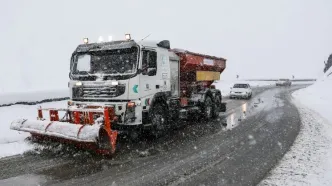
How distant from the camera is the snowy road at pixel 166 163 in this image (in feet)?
20.6

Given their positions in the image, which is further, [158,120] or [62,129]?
[158,120]

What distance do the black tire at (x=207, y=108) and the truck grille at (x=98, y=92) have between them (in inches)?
229

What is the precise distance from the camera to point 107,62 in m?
9.27

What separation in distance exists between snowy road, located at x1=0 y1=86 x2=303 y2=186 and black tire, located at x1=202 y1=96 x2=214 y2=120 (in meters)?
3.16

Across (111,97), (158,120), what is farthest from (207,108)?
(111,97)

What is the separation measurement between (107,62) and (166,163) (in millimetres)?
3646

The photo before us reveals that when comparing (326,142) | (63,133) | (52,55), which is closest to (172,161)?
(63,133)

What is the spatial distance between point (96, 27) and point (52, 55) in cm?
5078

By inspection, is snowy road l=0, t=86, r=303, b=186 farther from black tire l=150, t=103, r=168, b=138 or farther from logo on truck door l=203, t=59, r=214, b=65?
logo on truck door l=203, t=59, r=214, b=65

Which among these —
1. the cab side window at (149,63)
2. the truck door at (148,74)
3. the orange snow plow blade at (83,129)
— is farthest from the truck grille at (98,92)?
the cab side window at (149,63)

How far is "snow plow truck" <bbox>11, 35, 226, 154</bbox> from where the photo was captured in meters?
7.80

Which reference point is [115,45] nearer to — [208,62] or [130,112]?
[130,112]

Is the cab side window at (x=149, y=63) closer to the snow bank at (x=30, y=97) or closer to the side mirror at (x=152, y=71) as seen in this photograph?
the side mirror at (x=152, y=71)

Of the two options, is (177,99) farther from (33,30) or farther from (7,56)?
(33,30)
